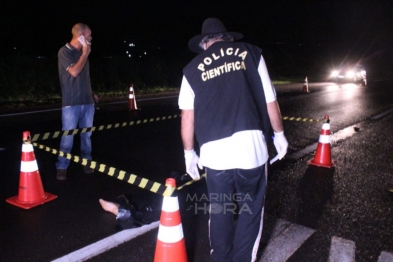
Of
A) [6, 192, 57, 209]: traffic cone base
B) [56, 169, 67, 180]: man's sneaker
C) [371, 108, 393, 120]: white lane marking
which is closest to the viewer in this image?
[6, 192, 57, 209]: traffic cone base

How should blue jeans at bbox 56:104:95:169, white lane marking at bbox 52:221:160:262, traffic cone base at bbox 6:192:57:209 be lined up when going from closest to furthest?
1. white lane marking at bbox 52:221:160:262
2. traffic cone base at bbox 6:192:57:209
3. blue jeans at bbox 56:104:95:169

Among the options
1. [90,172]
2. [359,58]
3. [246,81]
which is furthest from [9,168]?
[359,58]

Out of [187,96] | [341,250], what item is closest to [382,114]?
[341,250]

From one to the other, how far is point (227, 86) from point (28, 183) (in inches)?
119

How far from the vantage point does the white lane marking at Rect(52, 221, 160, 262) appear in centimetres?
326

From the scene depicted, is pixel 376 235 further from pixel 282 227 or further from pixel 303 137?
pixel 303 137

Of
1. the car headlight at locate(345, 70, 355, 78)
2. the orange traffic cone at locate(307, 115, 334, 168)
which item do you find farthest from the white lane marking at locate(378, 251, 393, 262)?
A: the car headlight at locate(345, 70, 355, 78)

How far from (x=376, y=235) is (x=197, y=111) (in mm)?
2405

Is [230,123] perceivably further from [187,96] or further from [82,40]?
[82,40]

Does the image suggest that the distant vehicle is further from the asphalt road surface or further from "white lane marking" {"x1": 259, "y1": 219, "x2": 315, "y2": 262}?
"white lane marking" {"x1": 259, "y1": 219, "x2": 315, "y2": 262}

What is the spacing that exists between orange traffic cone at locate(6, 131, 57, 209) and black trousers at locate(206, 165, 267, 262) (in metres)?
2.52

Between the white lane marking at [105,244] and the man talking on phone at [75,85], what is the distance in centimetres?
192

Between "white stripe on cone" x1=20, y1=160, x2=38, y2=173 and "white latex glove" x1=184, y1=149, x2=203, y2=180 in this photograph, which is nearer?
"white latex glove" x1=184, y1=149, x2=203, y2=180

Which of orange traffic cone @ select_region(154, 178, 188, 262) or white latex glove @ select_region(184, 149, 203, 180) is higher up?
white latex glove @ select_region(184, 149, 203, 180)
